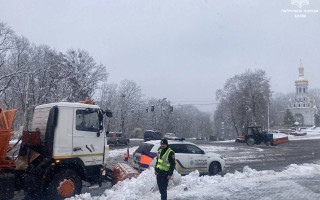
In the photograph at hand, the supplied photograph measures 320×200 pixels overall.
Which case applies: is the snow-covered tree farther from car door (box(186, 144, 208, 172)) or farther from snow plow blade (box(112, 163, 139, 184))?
snow plow blade (box(112, 163, 139, 184))

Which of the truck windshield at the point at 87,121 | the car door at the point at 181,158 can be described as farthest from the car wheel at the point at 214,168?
the truck windshield at the point at 87,121

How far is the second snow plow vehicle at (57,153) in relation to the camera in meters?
7.39

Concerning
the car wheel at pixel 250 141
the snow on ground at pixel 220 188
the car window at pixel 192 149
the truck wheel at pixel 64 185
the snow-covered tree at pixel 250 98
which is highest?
the snow-covered tree at pixel 250 98

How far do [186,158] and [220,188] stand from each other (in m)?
2.77

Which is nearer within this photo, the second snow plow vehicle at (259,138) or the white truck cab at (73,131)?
the white truck cab at (73,131)

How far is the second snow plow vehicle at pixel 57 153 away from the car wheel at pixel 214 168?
5445 millimetres

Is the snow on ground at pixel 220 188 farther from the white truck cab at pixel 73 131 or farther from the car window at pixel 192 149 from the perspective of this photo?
the car window at pixel 192 149

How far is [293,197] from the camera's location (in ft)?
25.9

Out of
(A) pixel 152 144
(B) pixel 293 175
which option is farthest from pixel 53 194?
(B) pixel 293 175

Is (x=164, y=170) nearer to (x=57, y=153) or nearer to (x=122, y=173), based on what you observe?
(x=122, y=173)

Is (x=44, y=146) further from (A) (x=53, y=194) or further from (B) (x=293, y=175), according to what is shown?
(B) (x=293, y=175)

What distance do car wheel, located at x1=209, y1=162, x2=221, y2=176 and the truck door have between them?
558 centimetres

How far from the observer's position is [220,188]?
29.5ft

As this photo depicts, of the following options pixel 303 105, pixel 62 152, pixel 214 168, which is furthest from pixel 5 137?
pixel 303 105
